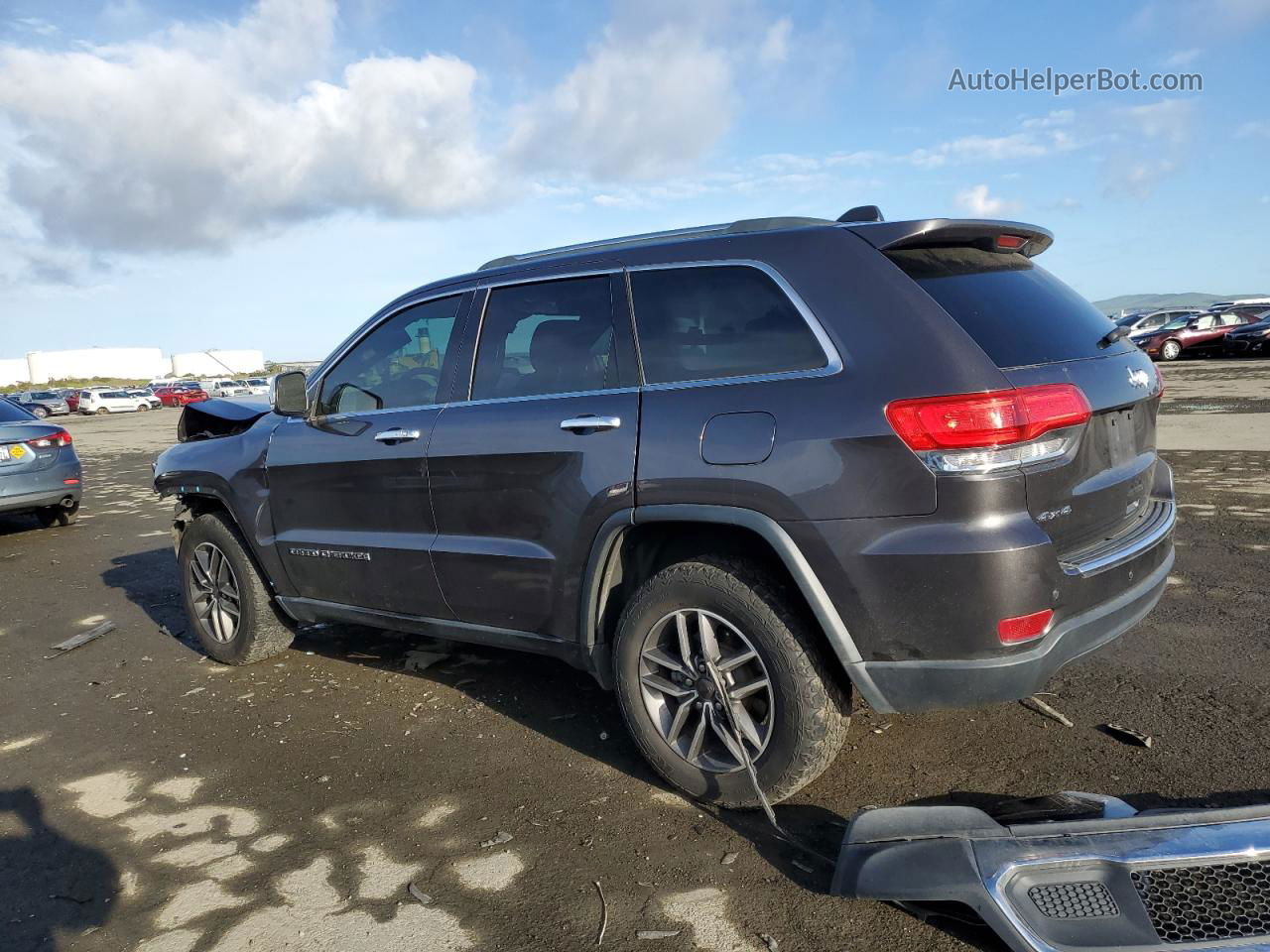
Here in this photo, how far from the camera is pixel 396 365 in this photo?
13.9ft

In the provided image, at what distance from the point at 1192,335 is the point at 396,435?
30.9m

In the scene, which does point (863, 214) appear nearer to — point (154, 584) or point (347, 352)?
point (347, 352)

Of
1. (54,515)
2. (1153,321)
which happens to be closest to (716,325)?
(54,515)

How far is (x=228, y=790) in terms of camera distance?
3.55m

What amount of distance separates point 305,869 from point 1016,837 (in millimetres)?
2144

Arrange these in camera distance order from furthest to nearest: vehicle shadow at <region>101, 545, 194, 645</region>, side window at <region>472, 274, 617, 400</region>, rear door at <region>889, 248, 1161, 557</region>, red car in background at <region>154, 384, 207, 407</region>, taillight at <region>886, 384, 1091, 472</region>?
1. red car in background at <region>154, 384, 207, 407</region>
2. vehicle shadow at <region>101, 545, 194, 645</region>
3. side window at <region>472, 274, 617, 400</region>
4. rear door at <region>889, 248, 1161, 557</region>
5. taillight at <region>886, 384, 1091, 472</region>

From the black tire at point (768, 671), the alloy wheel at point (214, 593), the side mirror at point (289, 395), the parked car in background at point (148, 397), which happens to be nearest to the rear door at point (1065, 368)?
the black tire at point (768, 671)

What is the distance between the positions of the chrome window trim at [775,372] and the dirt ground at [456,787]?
4.76 feet

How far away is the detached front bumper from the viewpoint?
7.43 feet

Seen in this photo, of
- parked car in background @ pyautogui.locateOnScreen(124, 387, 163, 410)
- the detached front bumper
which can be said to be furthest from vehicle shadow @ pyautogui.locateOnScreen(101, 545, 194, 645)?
parked car in background @ pyautogui.locateOnScreen(124, 387, 163, 410)

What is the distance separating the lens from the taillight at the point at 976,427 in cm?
261

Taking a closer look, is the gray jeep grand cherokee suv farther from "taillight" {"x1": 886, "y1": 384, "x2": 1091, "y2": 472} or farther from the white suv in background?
the white suv in background

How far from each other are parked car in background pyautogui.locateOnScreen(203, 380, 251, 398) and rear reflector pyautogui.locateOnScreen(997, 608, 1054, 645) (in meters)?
53.3

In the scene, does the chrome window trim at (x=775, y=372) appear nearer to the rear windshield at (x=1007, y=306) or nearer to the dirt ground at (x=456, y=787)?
the rear windshield at (x=1007, y=306)
